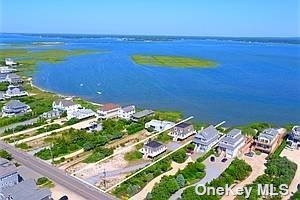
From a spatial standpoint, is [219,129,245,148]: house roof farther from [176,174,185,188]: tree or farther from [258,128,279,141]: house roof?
[176,174,185,188]: tree

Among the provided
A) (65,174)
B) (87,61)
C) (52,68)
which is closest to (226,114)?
(65,174)

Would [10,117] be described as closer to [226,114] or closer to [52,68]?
[226,114]

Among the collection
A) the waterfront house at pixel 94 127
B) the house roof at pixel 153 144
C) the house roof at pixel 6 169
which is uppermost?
the house roof at pixel 6 169

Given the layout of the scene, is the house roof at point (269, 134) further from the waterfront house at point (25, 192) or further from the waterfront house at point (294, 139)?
the waterfront house at point (25, 192)

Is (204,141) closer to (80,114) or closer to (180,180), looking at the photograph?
(180,180)

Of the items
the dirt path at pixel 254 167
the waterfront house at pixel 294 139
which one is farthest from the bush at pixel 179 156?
the waterfront house at pixel 294 139
